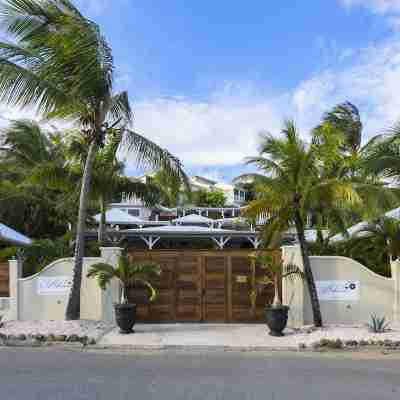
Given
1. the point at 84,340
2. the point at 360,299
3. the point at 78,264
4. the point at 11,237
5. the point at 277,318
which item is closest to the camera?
the point at 84,340

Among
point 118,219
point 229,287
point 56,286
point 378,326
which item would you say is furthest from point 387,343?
point 118,219

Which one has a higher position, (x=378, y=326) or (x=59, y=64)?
(x=59, y=64)

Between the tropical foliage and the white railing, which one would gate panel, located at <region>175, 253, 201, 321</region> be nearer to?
the tropical foliage

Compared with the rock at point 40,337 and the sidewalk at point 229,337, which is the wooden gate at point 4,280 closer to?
the rock at point 40,337

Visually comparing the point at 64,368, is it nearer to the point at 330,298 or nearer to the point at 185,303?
the point at 185,303

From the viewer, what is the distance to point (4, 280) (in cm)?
1240

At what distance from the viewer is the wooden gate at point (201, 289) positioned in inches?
469

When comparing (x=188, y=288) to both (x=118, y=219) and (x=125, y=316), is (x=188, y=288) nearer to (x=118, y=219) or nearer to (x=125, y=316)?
(x=125, y=316)

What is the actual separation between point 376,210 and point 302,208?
1943 millimetres

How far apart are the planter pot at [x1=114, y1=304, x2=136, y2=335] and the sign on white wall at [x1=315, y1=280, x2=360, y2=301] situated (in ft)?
15.7

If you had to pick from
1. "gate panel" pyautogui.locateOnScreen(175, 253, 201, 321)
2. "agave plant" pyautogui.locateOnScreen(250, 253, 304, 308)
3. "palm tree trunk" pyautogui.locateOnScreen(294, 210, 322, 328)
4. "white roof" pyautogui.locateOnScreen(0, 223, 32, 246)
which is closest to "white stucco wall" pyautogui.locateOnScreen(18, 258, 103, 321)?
"gate panel" pyautogui.locateOnScreen(175, 253, 201, 321)

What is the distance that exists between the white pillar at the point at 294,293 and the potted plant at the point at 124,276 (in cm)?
338

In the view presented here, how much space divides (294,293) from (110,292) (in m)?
4.77

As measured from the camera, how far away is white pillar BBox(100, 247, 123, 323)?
11.4 metres
